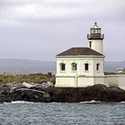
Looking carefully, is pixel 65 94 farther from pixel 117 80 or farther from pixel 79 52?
pixel 117 80

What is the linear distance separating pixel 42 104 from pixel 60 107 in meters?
2.98

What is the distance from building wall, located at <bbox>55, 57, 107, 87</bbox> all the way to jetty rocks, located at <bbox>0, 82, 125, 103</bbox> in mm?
1552

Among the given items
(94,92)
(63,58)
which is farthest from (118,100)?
(63,58)

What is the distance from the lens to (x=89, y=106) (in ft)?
171

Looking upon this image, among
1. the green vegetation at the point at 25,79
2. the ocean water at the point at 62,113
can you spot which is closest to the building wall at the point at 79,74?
the ocean water at the point at 62,113

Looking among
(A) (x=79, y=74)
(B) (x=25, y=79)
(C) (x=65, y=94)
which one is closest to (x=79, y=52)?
(A) (x=79, y=74)

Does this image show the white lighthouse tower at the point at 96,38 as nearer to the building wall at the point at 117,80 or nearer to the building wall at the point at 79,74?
the building wall at the point at 117,80

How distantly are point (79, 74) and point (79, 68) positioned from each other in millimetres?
516

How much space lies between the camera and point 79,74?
57.3m

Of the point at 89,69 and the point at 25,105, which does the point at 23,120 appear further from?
the point at 89,69

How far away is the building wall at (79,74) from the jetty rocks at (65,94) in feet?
5.09

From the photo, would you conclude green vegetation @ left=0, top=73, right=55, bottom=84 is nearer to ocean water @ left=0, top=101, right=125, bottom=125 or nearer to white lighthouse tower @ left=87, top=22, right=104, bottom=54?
white lighthouse tower @ left=87, top=22, right=104, bottom=54

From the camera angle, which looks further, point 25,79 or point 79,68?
point 25,79

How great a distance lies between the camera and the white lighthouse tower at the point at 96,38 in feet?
205
